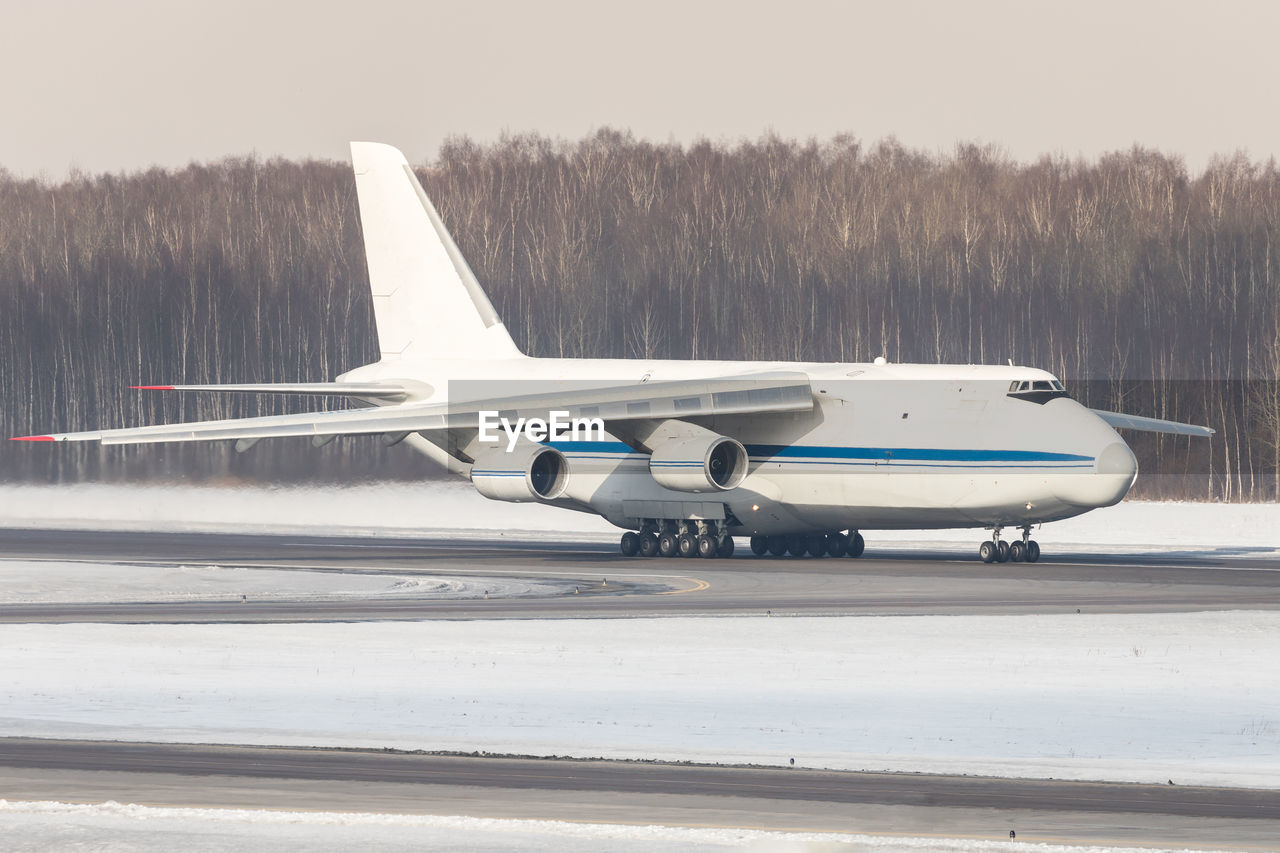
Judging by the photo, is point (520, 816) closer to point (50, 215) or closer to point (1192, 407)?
point (1192, 407)

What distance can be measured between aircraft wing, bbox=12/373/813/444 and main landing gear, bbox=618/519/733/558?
256cm

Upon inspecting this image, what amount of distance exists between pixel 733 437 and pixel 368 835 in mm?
21014

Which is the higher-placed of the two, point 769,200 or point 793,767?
point 769,200

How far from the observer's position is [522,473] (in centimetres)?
2880

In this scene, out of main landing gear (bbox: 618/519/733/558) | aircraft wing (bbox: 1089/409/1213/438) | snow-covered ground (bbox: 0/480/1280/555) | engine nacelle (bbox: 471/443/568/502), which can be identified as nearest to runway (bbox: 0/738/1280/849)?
engine nacelle (bbox: 471/443/568/502)

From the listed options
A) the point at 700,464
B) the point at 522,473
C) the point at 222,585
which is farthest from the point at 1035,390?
the point at 222,585

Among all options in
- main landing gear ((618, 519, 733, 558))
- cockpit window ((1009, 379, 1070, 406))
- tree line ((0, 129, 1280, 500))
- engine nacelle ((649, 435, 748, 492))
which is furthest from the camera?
tree line ((0, 129, 1280, 500))

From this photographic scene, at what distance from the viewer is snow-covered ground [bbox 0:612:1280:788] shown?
429 inches

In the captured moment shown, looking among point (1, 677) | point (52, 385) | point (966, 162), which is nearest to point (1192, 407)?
point (966, 162)

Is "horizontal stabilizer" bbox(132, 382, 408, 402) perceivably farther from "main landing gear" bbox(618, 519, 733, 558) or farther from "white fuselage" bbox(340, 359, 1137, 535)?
"main landing gear" bbox(618, 519, 733, 558)

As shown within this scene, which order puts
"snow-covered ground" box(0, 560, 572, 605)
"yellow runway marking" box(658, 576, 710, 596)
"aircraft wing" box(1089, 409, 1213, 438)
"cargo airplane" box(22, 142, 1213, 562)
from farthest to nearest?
"aircraft wing" box(1089, 409, 1213, 438) < "cargo airplane" box(22, 142, 1213, 562) < "yellow runway marking" box(658, 576, 710, 596) < "snow-covered ground" box(0, 560, 572, 605)

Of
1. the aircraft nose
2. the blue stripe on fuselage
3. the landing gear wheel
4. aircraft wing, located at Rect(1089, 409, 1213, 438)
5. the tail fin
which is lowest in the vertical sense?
the landing gear wheel

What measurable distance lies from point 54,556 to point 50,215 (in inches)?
2030

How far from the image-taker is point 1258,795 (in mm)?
9328
